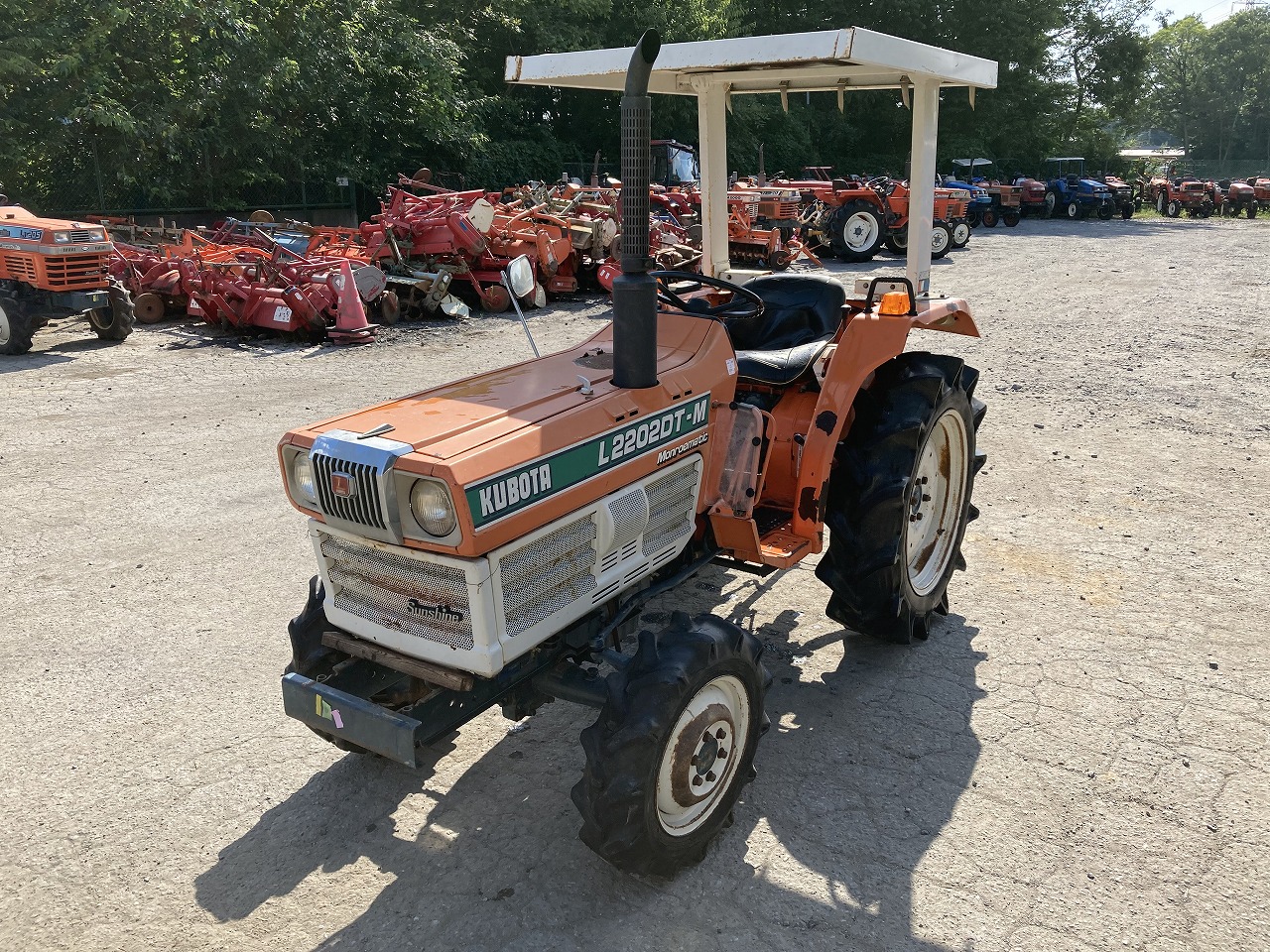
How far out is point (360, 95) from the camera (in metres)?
20.2

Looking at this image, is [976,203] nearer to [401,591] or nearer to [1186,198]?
[1186,198]

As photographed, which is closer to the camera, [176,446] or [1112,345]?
[176,446]

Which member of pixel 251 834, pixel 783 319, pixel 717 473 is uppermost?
pixel 783 319

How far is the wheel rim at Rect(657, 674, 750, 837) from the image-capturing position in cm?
274

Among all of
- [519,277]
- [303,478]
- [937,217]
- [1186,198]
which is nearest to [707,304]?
[519,277]

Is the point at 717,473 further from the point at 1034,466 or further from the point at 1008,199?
the point at 1008,199

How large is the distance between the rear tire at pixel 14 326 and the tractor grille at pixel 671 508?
916 cm

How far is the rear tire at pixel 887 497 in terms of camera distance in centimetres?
374

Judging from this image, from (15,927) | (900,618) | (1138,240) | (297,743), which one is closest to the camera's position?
(15,927)

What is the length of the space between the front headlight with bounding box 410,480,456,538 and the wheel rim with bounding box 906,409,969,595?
7.46ft

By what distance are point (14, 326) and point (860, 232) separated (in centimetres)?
1372

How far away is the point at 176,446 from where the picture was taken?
699 centimetres

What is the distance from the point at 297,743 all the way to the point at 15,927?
0.99m

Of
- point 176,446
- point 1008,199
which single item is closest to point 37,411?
point 176,446
